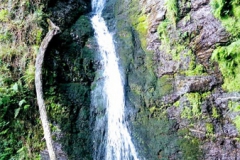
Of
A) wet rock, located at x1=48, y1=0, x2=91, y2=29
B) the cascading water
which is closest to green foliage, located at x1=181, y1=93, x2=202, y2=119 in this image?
the cascading water

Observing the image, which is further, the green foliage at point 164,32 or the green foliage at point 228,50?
the green foliage at point 164,32

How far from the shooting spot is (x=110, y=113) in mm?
6449

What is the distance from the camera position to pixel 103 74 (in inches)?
281

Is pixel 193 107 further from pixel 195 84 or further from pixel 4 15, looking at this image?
pixel 4 15

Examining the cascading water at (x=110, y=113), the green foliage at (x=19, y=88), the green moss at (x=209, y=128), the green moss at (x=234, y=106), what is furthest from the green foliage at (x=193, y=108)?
the green foliage at (x=19, y=88)

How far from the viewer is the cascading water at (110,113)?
5.96 meters

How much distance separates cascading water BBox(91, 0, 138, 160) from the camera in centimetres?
596

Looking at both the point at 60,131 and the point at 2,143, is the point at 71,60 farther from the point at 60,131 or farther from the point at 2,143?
the point at 2,143

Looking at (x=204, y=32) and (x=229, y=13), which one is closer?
(x=229, y=13)

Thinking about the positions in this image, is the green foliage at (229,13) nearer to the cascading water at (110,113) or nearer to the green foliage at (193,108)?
the green foliage at (193,108)

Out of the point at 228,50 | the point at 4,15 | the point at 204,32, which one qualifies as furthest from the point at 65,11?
the point at 228,50

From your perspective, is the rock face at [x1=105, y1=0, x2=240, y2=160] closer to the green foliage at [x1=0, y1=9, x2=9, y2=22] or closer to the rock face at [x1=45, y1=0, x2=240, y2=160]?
the rock face at [x1=45, y1=0, x2=240, y2=160]

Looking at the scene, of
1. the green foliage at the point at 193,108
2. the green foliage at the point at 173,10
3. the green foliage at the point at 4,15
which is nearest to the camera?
the green foliage at the point at 193,108

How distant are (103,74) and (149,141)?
235cm
